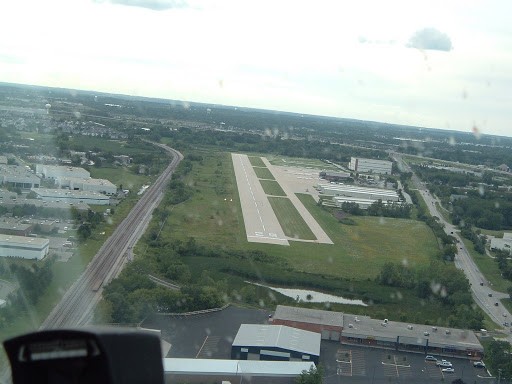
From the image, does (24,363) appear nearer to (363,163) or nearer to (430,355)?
(430,355)

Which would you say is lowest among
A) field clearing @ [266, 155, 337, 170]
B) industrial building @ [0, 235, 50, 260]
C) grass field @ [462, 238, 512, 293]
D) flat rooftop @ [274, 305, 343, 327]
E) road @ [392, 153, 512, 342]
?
grass field @ [462, 238, 512, 293]

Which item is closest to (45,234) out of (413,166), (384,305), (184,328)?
(184,328)

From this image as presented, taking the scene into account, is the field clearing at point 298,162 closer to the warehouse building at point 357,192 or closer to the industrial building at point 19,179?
the warehouse building at point 357,192

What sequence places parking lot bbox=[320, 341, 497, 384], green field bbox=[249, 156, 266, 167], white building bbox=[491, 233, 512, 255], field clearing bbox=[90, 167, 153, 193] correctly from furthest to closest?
green field bbox=[249, 156, 266, 167] < field clearing bbox=[90, 167, 153, 193] < white building bbox=[491, 233, 512, 255] < parking lot bbox=[320, 341, 497, 384]

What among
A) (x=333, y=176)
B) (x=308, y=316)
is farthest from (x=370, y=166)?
(x=308, y=316)

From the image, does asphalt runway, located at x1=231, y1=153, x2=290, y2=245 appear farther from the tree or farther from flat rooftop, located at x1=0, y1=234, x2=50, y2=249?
the tree

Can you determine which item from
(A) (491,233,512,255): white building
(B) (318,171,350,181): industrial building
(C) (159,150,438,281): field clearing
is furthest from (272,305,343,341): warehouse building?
(B) (318,171,350,181): industrial building
